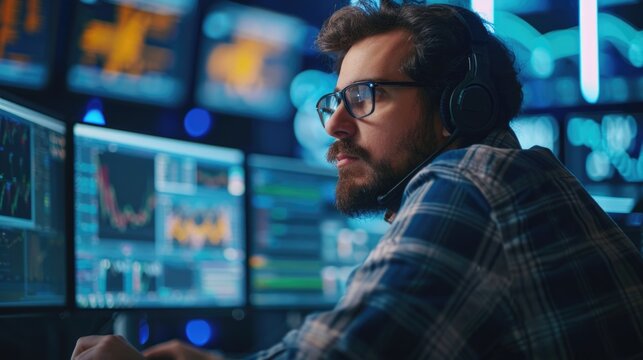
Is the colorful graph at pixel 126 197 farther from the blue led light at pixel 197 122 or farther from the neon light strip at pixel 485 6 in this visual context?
the neon light strip at pixel 485 6

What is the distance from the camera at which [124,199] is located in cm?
204

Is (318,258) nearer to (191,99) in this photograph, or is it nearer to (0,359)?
(191,99)

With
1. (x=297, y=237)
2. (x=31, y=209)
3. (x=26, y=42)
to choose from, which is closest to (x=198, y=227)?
(x=297, y=237)

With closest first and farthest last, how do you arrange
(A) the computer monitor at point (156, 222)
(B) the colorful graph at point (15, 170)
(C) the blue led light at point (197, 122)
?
(B) the colorful graph at point (15, 170) → (A) the computer monitor at point (156, 222) → (C) the blue led light at point (197, 122)

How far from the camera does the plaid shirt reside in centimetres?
82

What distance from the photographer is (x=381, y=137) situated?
126cm

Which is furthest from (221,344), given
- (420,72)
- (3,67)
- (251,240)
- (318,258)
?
(420,72)

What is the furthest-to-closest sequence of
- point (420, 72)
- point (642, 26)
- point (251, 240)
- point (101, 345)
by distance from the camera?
1. point (642, 26)
2. point (251, 240)
3. point (420, 72)
4. point (101, 345)

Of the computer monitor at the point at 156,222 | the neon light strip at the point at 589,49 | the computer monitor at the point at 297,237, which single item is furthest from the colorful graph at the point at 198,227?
the neon light strip at the point at 589,49

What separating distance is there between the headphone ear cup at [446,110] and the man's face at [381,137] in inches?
1.4

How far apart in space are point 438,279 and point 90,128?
4.12ft

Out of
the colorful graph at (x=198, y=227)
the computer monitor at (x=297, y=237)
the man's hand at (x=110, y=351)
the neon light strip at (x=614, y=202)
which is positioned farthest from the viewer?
the neon light strip at (x=614, y=202)

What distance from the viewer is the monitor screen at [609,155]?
299cm

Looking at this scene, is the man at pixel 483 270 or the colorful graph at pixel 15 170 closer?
the man at pixel 483 270
